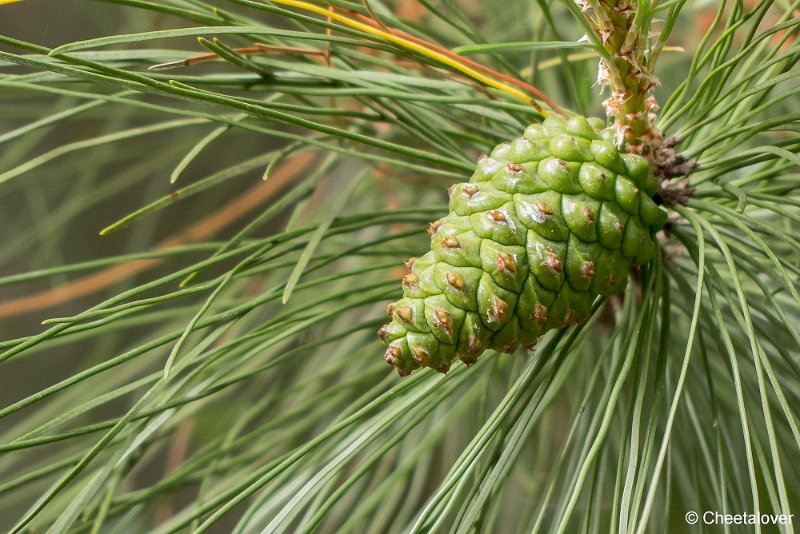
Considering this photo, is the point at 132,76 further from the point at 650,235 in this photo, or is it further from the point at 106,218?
the point at 106,218

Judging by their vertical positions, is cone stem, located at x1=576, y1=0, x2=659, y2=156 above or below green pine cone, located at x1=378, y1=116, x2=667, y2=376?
above

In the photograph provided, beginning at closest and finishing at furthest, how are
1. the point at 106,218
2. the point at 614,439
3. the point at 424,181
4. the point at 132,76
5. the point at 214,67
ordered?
the point at 132,76, the point at 614,439, the point at 424,181, the point at 214,67, the point at 106,218

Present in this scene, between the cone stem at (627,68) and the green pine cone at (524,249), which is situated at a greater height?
the cone stem at (627,68)

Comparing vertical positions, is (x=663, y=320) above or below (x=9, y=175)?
below

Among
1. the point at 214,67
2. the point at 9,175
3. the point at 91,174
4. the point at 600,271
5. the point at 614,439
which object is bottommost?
the point at 614,439

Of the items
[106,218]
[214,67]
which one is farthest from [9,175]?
[106,218]

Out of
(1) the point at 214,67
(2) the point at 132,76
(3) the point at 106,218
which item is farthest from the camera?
(3) the point at 106,218

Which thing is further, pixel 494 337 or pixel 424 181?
pixel 424 181
